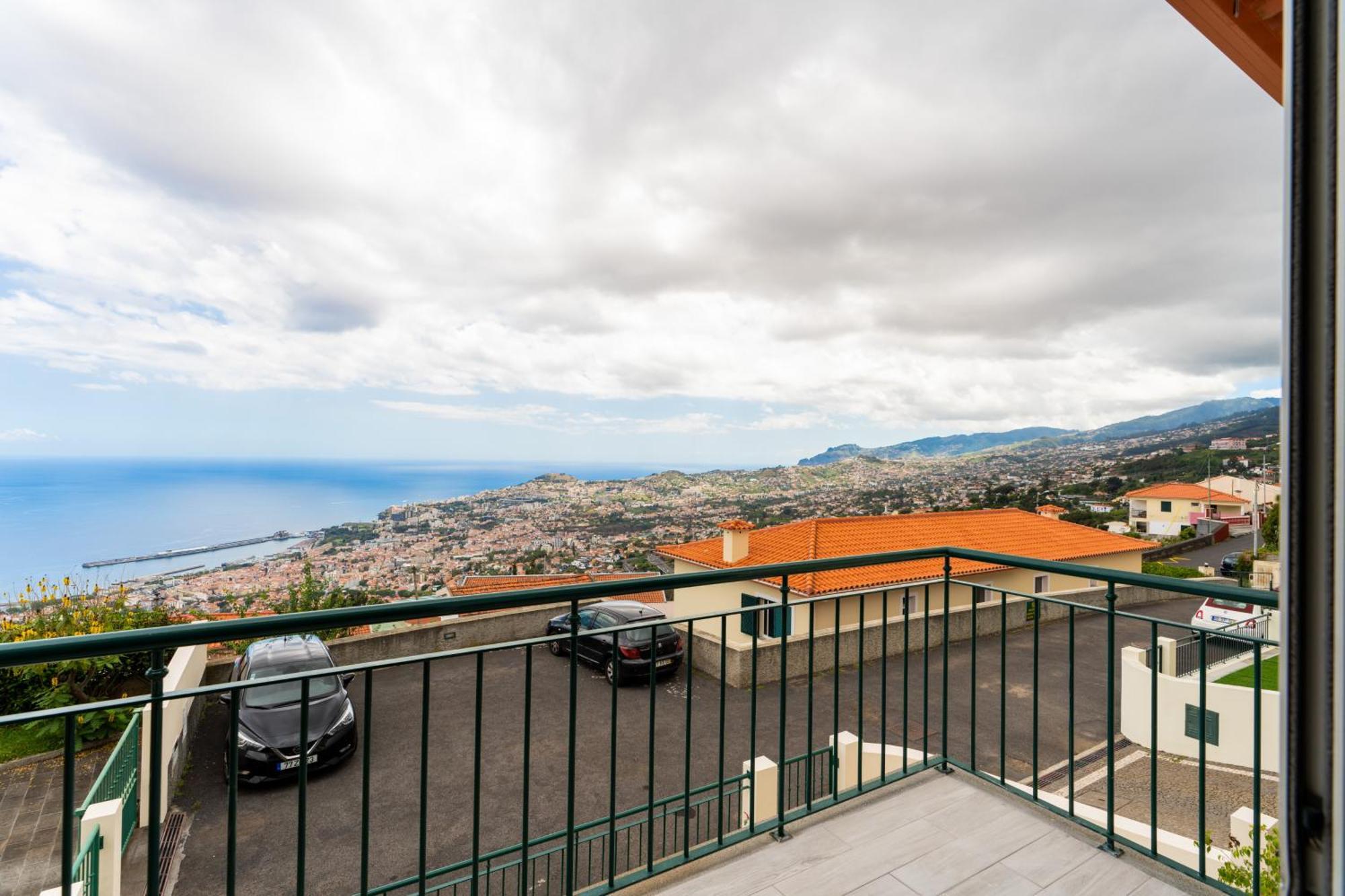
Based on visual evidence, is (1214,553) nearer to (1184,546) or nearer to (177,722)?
(1184,546)

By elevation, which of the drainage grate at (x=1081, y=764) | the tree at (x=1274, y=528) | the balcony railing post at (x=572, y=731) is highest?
the tree at (x=1274, y=528)

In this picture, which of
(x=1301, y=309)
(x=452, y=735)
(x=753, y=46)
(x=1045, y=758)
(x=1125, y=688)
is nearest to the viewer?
(x=1301, y=309)

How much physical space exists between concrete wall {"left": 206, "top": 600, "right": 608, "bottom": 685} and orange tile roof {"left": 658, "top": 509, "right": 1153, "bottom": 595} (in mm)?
5249

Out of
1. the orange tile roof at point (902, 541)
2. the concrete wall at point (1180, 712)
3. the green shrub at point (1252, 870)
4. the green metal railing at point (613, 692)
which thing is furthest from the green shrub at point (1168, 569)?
the green metal railing at point (613, 692)

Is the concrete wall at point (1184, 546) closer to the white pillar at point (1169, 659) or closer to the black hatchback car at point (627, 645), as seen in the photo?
the white pillar at point (1169, 659)

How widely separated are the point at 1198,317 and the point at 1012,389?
22.8 m

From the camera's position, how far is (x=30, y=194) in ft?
65.3

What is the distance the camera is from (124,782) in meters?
4.45

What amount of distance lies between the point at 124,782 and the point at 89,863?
1306 mm

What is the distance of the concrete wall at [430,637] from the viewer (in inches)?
355

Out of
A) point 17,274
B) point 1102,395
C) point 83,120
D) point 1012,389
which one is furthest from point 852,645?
point 1102,395

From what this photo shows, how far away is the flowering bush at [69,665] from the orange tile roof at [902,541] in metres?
10.6

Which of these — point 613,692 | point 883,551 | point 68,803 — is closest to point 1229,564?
point 883,551

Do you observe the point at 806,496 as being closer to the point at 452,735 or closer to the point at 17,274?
the point at 452,735
